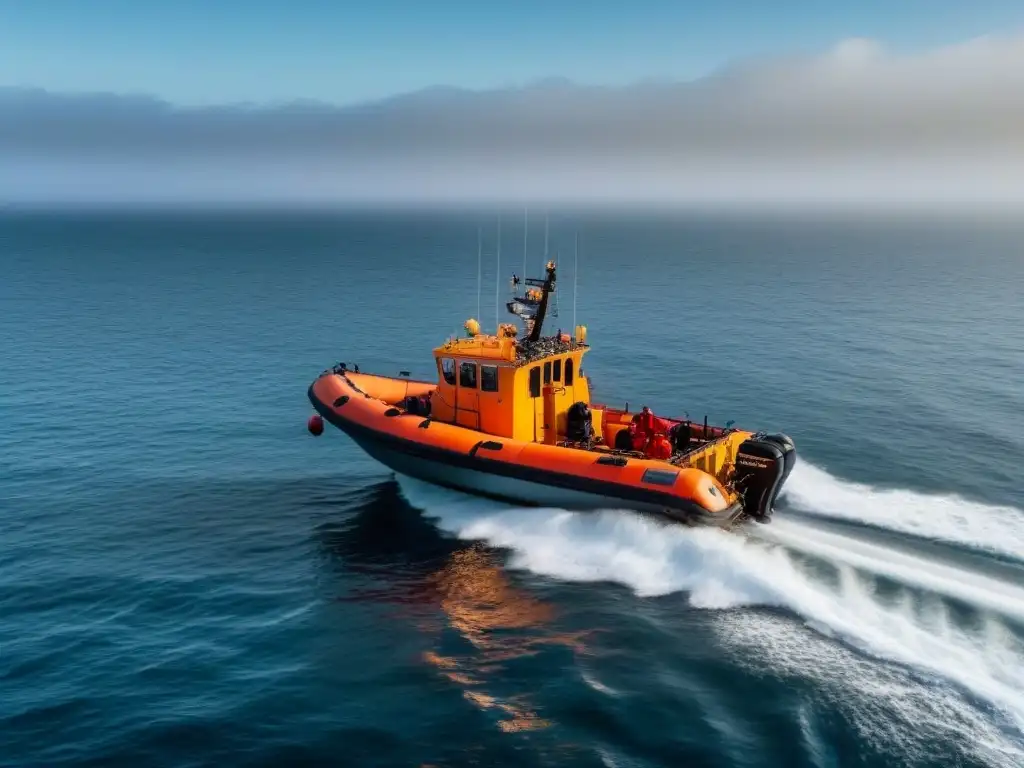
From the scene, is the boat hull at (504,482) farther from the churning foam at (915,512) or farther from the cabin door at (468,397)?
the churning foam at (915,512)

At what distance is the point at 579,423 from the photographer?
65.8 feet

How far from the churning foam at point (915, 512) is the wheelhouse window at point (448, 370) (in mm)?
8377

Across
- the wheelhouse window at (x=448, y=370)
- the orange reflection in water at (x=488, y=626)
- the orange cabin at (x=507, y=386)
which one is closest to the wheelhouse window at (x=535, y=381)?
the orange cabin at (x=507, y=386)

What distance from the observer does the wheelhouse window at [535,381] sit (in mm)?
19688

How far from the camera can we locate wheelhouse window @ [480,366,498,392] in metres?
19.6

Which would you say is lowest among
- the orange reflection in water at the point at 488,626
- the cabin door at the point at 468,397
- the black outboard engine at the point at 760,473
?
the orange reflection in water at the point at 488,626

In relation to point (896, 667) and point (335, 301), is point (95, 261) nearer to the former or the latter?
point (335, 301)

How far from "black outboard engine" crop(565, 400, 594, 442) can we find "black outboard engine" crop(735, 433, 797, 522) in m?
3.62

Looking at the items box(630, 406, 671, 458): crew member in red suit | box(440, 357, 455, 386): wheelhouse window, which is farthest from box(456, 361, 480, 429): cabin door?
box(630, 406, 671, 458): crew member in red suit

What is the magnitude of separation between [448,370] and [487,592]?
6392mm

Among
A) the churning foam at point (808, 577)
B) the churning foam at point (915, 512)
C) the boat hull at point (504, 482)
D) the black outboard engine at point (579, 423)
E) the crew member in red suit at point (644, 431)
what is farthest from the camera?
the black outboard engine at point (579, 423)

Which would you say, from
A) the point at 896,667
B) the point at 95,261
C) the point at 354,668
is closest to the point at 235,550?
the point at 354,668

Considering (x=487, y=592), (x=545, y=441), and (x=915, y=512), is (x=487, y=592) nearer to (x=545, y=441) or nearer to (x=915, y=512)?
(x=545, y=441)

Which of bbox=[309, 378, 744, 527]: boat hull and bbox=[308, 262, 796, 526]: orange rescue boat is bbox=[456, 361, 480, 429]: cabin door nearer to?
bbox=[308, 262, 796, 526]: orange rescue boat
